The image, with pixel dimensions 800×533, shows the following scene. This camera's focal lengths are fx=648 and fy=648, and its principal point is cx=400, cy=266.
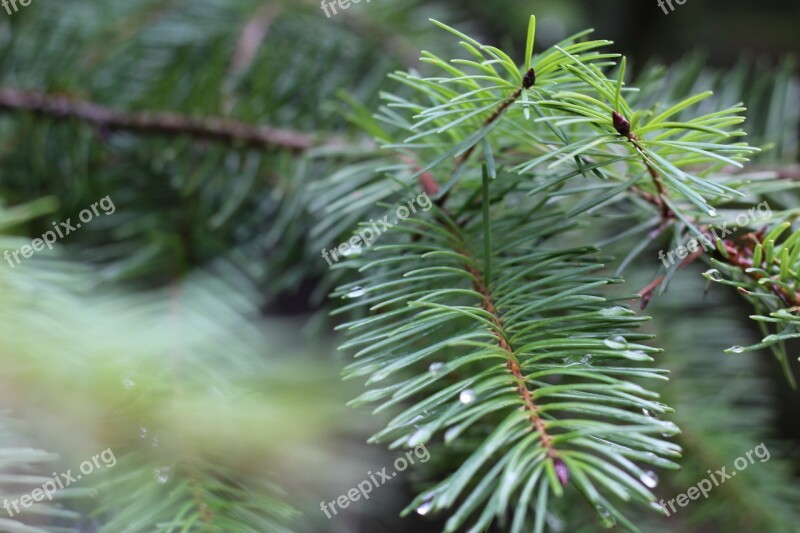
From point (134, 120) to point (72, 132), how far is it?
0.05m

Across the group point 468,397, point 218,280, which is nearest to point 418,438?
point 468,397

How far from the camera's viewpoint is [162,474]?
0.24m

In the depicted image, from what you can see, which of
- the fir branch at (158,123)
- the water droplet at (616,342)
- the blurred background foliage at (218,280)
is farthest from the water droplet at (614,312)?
the fir branch at (158,123)

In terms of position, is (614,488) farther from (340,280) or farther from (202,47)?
(202,47)

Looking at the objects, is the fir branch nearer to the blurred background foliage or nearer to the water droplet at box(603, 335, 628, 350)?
the blurred background foliage

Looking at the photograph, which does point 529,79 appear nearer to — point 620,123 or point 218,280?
point 620,123

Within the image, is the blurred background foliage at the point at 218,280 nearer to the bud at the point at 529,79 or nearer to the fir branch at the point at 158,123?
the fir branch at the point at 158,123

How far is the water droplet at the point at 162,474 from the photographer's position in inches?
9.3

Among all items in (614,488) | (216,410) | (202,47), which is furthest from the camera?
(202,47)

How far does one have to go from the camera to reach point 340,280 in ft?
1.20

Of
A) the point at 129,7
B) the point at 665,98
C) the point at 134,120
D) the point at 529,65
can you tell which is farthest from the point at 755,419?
the point at 129,7

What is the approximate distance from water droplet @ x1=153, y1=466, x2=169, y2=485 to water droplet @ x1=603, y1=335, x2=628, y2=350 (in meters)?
0.16

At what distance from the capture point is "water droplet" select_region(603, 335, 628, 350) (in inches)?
7.5

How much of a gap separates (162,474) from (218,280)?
186mm
